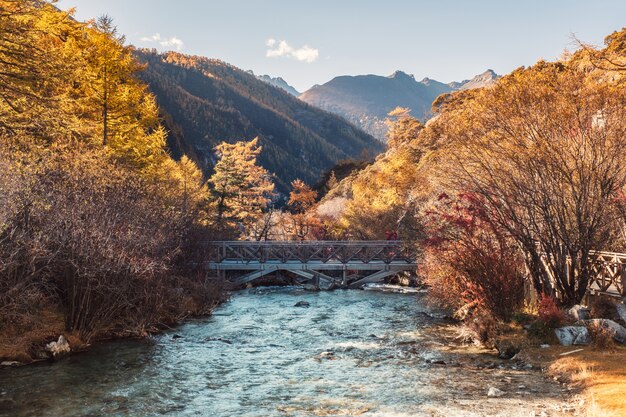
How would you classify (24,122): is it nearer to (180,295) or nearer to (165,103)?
(180,295)

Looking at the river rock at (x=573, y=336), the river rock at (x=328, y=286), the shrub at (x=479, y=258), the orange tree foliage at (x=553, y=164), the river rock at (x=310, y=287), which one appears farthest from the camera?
the river rock at (x=328, y=286)

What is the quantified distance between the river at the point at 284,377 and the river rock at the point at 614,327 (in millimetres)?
2745

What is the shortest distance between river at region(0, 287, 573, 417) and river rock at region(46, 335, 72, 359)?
1.37ft

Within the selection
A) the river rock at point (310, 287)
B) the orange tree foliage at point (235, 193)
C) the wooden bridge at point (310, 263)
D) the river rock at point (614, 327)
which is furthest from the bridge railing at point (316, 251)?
the river rock at point (614, 327)

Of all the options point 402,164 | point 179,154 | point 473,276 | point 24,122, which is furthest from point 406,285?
point 179,154

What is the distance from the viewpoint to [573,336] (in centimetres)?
1385

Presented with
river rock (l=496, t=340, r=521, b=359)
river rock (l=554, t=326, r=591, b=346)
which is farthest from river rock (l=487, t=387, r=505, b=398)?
river rock (l=554, t=326, r=591, b=346)

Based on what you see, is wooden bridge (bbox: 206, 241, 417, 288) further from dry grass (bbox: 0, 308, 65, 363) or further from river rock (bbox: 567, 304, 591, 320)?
river rock (bbox: 567, 304, 591, 320)

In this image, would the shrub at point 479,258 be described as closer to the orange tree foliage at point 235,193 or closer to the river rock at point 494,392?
the river rock at point 494,392

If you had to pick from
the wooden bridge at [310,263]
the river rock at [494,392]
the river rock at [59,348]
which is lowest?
the river rock at [494,392]

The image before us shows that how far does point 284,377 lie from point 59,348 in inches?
272

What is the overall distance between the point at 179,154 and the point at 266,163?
63898mm

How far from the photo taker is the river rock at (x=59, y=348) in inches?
557

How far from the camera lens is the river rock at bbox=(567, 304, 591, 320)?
14.5 metres
